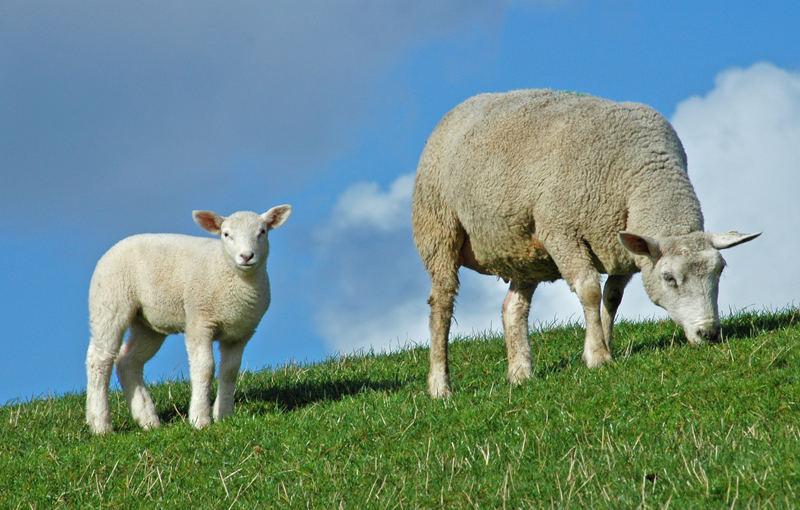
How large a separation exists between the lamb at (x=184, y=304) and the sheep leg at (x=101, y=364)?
11 mm

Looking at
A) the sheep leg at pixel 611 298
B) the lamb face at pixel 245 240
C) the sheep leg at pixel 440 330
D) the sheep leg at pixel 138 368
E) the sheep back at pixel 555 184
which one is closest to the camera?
the sheep back at pixel 555 184

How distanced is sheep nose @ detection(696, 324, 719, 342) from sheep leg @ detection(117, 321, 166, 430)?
6003 millimetres

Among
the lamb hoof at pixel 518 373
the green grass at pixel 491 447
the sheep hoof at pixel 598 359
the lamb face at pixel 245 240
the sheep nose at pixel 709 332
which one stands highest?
the lamb face at pixel 245 240

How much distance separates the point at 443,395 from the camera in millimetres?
9719

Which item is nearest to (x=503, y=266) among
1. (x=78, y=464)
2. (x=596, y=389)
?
(x=596, y=389)

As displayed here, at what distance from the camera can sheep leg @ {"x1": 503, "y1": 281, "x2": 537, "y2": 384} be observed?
34.4ft

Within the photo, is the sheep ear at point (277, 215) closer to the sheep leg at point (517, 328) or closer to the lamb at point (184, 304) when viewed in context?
the lamb at point (184, 304)

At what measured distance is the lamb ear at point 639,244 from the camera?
8.97 meters

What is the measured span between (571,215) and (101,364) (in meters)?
5.45

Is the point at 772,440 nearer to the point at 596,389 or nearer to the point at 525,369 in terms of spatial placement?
the point at 596,389

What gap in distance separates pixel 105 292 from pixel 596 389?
5568 millimetres

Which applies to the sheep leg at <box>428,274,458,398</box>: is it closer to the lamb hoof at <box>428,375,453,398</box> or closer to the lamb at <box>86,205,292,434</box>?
the lamb hoof at <box>428,375,453,398</box>

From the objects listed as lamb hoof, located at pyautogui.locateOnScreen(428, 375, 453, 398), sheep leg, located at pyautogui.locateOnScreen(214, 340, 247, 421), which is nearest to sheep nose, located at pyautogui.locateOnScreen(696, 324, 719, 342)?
lamb hoof, located at pyautogui.locateOnScreen(428, 375, 453, 398)

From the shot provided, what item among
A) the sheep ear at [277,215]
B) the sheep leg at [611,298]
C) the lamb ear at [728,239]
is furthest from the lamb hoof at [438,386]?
the lamb ear at [728,239]
